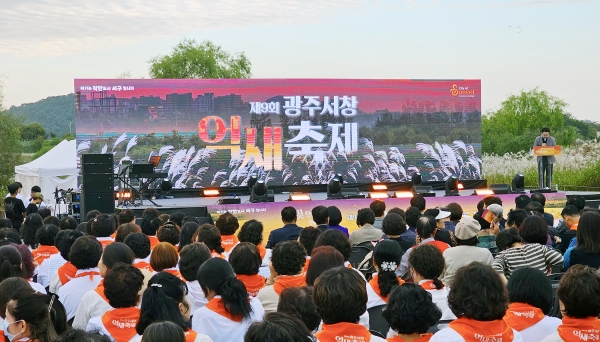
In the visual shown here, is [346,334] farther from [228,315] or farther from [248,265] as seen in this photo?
[248,265]

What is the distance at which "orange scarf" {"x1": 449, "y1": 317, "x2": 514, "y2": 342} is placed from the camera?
3.61 meters

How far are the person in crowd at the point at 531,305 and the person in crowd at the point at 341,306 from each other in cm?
93

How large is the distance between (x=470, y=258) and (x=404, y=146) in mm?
15686

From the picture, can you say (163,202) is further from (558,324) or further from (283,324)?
(283,324)

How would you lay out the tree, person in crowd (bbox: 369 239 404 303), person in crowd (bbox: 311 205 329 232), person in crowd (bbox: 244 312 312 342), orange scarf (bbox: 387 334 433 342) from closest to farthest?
person in crowd (bbox: 244 312 312 342)
orange scarf (bbox: 387 334 433 342)
person in crowd (bbox: 369 239 404 303)
person in crowd (bbox: 311 205 329 232)
the tree

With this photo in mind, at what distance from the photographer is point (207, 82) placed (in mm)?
20344

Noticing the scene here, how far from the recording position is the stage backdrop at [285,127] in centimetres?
1986

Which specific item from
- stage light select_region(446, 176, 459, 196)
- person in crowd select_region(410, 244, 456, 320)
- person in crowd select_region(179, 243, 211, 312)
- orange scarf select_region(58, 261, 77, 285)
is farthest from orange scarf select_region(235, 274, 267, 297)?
stage light select_region(446, 176, 459, 196)

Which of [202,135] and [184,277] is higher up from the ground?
[202,135]

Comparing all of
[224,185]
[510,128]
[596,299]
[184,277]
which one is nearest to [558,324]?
[596,299]

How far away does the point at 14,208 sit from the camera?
40.4 ft

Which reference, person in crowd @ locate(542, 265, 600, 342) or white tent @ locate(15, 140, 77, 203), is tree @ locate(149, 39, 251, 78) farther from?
person in crowd @ locate(542, 265, 600, 342)

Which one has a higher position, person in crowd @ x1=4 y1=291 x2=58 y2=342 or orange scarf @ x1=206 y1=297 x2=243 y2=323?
person in crowd @ x1=4 y1=291 x2=58 y2=342

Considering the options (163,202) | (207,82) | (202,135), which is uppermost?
(207,82)
